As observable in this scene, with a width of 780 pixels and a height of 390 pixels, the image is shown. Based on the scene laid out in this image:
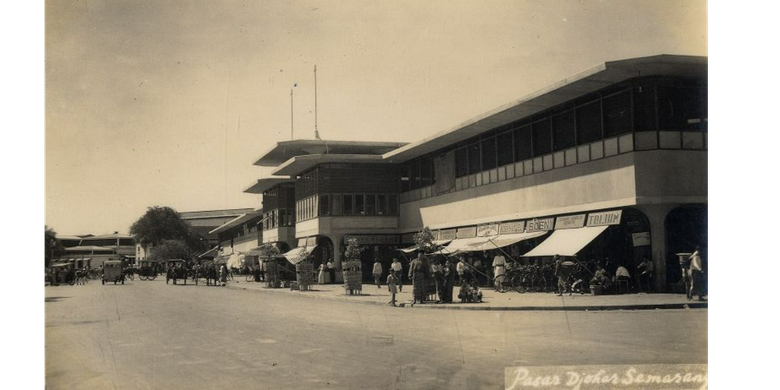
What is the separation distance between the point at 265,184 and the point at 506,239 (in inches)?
1192

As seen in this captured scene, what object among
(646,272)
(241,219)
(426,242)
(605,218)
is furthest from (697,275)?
(241,219)

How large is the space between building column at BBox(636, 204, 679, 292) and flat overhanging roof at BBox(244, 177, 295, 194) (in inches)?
1336

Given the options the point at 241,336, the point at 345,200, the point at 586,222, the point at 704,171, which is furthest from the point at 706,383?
the point at 345,200

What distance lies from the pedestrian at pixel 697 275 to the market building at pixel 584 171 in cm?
50

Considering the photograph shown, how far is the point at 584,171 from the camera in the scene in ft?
91.2

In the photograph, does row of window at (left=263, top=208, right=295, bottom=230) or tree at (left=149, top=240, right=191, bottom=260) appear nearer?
tree at (left=149, top=240, right=191, bottom=260)

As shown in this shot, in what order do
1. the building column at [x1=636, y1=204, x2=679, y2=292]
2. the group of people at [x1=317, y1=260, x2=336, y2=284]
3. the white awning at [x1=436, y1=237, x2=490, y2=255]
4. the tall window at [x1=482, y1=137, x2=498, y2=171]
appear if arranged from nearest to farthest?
1. the building column at [x1=636, y1=204, x2=679, y2=292]
2. the white awning at [x1=436, y1=237, x2=490, y2=255]
3. the tall window at [x1=482, y1=137, x2=498, y2=171]
4. the group of people at [x1=317, y1=260, x2=336, y2=284]

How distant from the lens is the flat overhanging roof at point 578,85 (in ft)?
78.0

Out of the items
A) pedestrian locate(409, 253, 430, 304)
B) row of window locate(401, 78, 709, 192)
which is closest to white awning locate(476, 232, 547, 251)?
row of window locate(401, 78, 709, 192)

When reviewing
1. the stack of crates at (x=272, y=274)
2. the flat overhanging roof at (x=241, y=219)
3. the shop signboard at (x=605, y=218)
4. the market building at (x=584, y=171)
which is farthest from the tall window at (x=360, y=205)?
the shop signboard at (x=605, y=218)

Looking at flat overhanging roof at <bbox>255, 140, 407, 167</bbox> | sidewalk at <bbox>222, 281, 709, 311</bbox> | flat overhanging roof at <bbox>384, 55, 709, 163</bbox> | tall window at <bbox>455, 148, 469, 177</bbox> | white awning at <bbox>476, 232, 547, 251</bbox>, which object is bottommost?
sidewalk at <bbox>222, 281, 709, 311</bbox>

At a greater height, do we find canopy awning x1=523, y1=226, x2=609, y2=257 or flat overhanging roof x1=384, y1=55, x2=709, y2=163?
flat overhanging roof x1=384, y1=55, x2=709, y2=163

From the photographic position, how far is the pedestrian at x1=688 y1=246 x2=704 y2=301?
20.4 meters

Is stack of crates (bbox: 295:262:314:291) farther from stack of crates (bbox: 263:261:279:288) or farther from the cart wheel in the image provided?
the cart wheel
